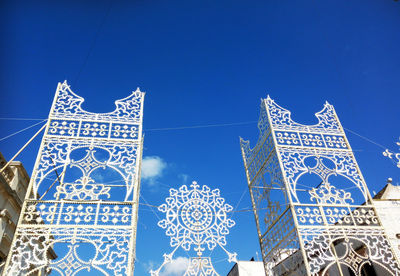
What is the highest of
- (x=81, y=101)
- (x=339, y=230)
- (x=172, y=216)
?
(x=81, y=101)

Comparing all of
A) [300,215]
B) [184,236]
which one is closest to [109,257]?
[184,236]

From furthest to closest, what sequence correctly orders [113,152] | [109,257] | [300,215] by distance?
[113,152], [300,215], [109,257]

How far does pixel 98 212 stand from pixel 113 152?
44.0 inches

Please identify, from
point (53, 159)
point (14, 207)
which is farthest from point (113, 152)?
point (14, 207)

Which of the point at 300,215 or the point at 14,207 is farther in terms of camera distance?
the point at 14,207

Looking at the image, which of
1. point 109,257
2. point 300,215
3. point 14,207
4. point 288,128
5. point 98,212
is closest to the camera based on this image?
point 109,257

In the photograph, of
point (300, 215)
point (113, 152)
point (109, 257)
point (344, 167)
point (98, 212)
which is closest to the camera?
point (109, 257)

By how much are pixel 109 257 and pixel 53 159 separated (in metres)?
1.97

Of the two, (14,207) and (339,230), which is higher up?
(14,207)

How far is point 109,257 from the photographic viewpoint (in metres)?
4.46

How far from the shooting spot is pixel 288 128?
6.36 metres

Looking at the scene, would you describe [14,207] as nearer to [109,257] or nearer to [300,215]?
[109,257]

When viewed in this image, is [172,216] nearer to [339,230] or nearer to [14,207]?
[339,230]

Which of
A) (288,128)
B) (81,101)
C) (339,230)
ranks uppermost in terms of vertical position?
(81,101)
